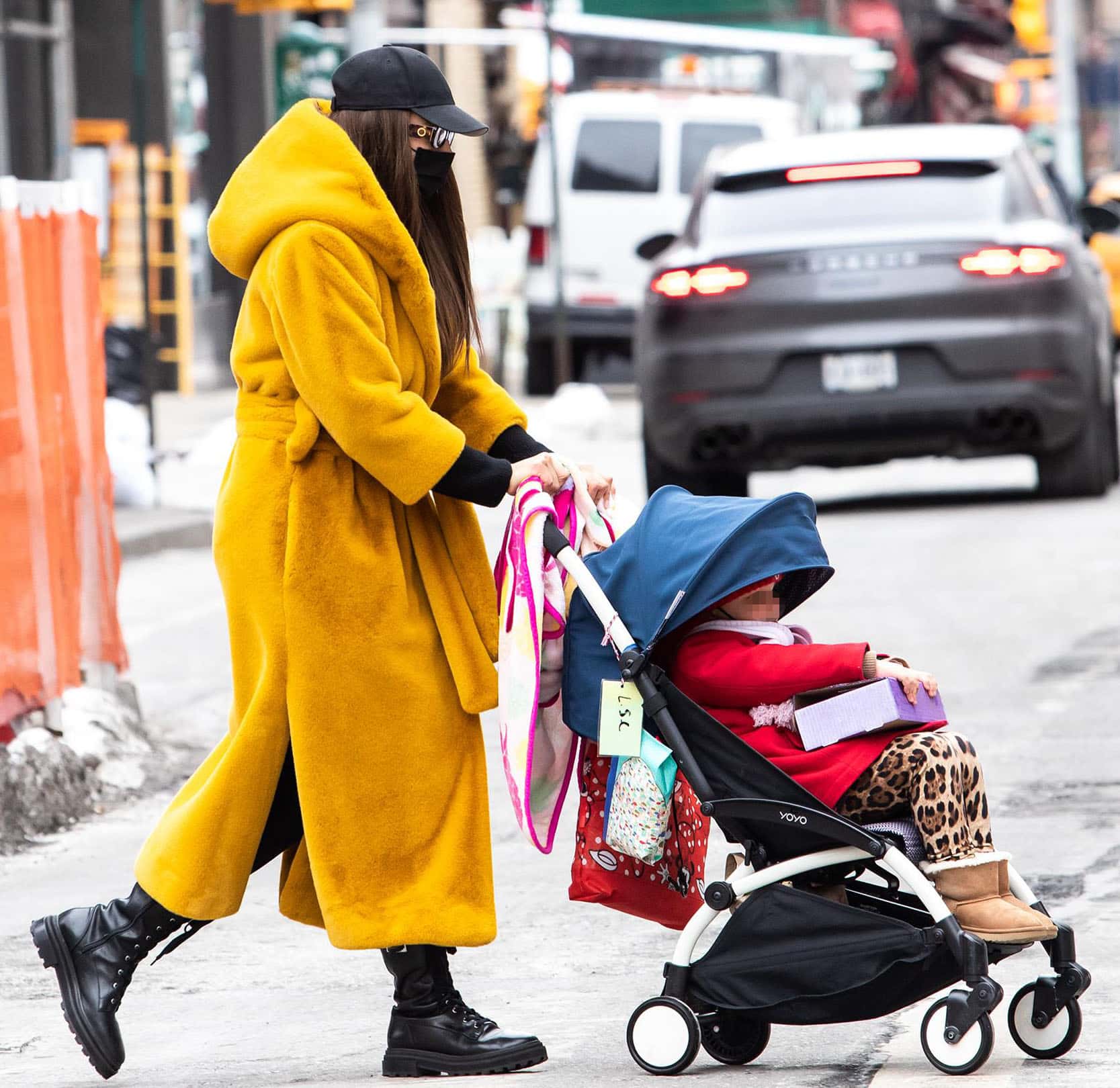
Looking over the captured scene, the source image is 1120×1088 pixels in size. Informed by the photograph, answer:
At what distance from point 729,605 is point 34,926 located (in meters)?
1.31

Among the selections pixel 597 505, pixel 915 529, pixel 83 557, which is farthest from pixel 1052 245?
pixel 597 505

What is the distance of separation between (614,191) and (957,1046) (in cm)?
1840

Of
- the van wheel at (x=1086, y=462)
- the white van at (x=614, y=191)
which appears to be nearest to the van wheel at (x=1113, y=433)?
the van wheel at (x=1086, y=462)

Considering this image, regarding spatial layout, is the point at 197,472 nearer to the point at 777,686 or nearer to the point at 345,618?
the point at 345,618

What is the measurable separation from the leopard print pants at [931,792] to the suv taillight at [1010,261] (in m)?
7.69

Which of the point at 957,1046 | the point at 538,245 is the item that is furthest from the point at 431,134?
the point at 538,245

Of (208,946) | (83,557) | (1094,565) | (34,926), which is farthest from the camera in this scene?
(1094,565)

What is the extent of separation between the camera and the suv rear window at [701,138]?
22000 millimetres

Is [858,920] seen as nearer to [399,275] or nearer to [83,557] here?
[399,275]

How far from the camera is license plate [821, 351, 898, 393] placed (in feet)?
38.3

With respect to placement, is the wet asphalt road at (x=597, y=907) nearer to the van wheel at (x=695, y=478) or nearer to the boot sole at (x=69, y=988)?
the boot sole at (x=69, y=988)

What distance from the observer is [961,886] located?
13.6ft

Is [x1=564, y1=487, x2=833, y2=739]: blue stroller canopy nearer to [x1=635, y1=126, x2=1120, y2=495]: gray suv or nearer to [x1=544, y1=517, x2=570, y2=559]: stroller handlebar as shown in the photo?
[x1=544, y1=517, x2=570, y2=559]: stroller handlebar

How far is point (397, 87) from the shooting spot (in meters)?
4.36
